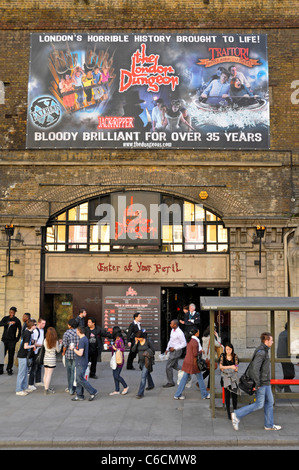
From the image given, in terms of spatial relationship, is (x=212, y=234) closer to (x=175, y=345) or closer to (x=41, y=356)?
(x=175, y=345)

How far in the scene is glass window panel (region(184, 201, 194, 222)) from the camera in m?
17.4

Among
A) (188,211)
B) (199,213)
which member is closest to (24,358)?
(188,211)

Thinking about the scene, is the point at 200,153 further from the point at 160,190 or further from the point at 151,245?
the point at 151,245

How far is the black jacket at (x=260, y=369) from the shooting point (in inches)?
345

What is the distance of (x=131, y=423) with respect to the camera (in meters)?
9.44

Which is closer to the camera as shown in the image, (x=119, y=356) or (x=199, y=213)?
(x=119, y=356)

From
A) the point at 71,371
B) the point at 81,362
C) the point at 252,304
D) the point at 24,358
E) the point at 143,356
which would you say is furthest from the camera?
the point at 71,371

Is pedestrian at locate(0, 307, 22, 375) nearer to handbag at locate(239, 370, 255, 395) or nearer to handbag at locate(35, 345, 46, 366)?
handbag at locate(35, 345, 46, 366)

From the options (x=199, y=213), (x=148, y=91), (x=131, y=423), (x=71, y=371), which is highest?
(x=148, y=91)

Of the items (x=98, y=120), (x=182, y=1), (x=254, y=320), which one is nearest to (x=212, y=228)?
(x=254, y=320)

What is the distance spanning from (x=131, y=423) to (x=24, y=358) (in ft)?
11.1

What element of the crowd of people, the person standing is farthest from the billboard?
the crowd of people

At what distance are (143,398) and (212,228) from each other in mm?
7522

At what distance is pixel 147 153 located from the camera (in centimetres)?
1742
